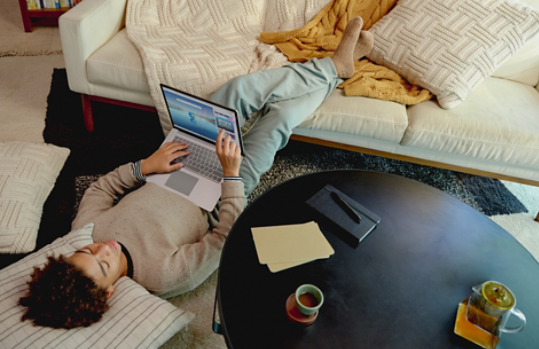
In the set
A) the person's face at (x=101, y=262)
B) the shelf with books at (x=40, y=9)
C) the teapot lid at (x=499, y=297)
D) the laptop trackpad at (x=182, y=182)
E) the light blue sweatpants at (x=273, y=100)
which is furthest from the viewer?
the shelf with books at (x=40, y=9)

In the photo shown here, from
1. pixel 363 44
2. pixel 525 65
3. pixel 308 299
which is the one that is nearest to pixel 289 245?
pixel 308 299

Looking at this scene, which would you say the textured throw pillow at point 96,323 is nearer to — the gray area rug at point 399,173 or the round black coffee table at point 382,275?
the round black coffee table at point 382,275

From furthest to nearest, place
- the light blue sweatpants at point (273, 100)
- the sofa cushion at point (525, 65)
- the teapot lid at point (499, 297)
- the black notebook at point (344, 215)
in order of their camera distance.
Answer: the sofa cushion at point (525, 65) → the light blue sweatpants at point (273, 100) → the black notebook at point (344, 215) → the teapot lid at point (499, 297)

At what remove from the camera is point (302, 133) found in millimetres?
1957

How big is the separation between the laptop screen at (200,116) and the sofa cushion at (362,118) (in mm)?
470

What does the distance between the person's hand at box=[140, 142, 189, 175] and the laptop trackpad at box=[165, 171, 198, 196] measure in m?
0.03

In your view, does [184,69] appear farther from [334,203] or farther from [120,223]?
[334,203]

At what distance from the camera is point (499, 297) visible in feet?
3.12

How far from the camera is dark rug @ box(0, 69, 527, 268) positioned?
198cm

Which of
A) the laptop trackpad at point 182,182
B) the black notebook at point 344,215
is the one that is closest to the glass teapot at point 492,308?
the black notebook at point 344,215

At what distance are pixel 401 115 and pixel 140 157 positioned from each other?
48.7 inches

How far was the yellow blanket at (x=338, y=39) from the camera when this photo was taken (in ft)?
6.52

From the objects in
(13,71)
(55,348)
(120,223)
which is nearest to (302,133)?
(120,223)

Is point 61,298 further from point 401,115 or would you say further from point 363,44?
point 363,44
